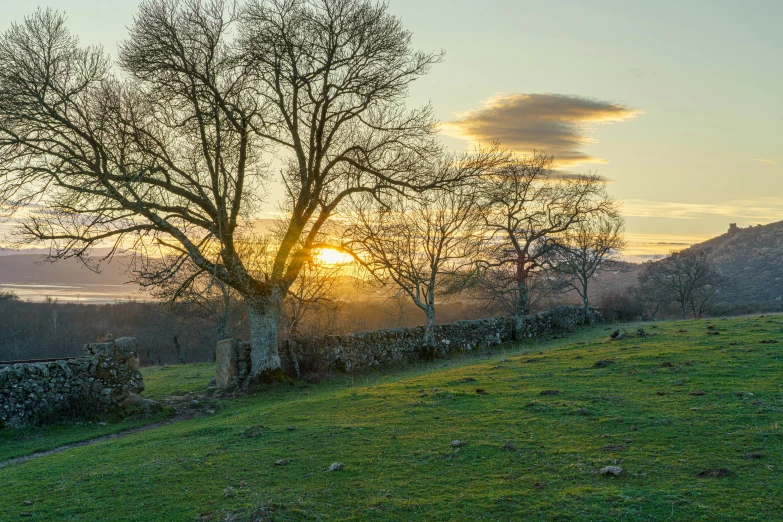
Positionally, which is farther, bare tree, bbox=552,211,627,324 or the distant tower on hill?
the distant tower on hill

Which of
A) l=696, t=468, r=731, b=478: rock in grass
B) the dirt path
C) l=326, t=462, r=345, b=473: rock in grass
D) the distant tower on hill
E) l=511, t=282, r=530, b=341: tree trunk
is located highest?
the distant tower on hill

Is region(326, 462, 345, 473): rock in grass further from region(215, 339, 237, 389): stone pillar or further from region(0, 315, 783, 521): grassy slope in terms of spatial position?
region(215, 339, 237, 389): stone pillar

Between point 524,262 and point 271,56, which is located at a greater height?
point 271,56

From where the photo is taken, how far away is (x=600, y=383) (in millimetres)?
13859

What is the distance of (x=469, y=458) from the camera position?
29.3 feet

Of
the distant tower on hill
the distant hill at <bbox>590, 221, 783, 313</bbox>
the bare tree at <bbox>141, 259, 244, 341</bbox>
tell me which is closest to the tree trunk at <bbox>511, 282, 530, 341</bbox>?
the bare tree at <bbox>141, 259, 244, 341</bbox>

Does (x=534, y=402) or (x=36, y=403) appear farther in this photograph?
(x=36, y=403)

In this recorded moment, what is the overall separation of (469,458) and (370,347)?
1718 cm

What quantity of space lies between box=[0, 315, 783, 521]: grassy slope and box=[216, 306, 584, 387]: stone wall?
645 centimetres

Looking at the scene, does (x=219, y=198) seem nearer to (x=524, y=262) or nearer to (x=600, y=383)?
(x=600, y=383)

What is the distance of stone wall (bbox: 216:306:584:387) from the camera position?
2166 centimetres

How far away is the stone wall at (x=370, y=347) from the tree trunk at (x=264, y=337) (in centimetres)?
70

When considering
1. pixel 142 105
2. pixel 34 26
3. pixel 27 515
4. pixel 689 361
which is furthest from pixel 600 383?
pixel 34 26

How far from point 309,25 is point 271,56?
1.74 meters
